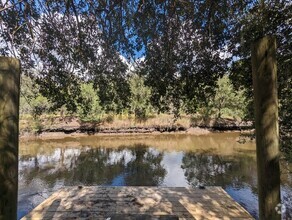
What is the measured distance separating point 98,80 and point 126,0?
163cm

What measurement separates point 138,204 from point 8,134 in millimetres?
3910

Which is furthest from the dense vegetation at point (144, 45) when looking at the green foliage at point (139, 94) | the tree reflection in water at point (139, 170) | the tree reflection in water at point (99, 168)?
the tree reflection in water at point (99, 168)

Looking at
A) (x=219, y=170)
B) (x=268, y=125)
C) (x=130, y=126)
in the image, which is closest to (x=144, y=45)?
(x=268, y=125)

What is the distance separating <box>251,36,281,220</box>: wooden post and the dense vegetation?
71.8 inches

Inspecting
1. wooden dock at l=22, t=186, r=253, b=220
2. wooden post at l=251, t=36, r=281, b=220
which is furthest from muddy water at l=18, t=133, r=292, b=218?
wooden post at l=251, t=36, r=281, b=220

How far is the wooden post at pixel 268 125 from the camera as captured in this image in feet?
4.26

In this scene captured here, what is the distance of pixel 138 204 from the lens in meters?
4.66

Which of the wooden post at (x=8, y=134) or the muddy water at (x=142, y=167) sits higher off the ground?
the wooden post at (x=8, y=134)

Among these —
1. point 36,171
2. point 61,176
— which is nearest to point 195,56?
point 61,176

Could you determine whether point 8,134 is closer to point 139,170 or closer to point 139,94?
point 139,170

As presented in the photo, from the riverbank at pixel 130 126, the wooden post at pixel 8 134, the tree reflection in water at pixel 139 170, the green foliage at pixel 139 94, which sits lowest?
the tree reflection in water at pixel 139 170

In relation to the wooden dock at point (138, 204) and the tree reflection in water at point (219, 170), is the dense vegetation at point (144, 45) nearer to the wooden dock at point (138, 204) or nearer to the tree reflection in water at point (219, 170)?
the wooden dock at point (138, 204)

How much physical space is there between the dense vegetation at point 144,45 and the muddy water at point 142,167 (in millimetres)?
2772

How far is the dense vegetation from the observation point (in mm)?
3350
